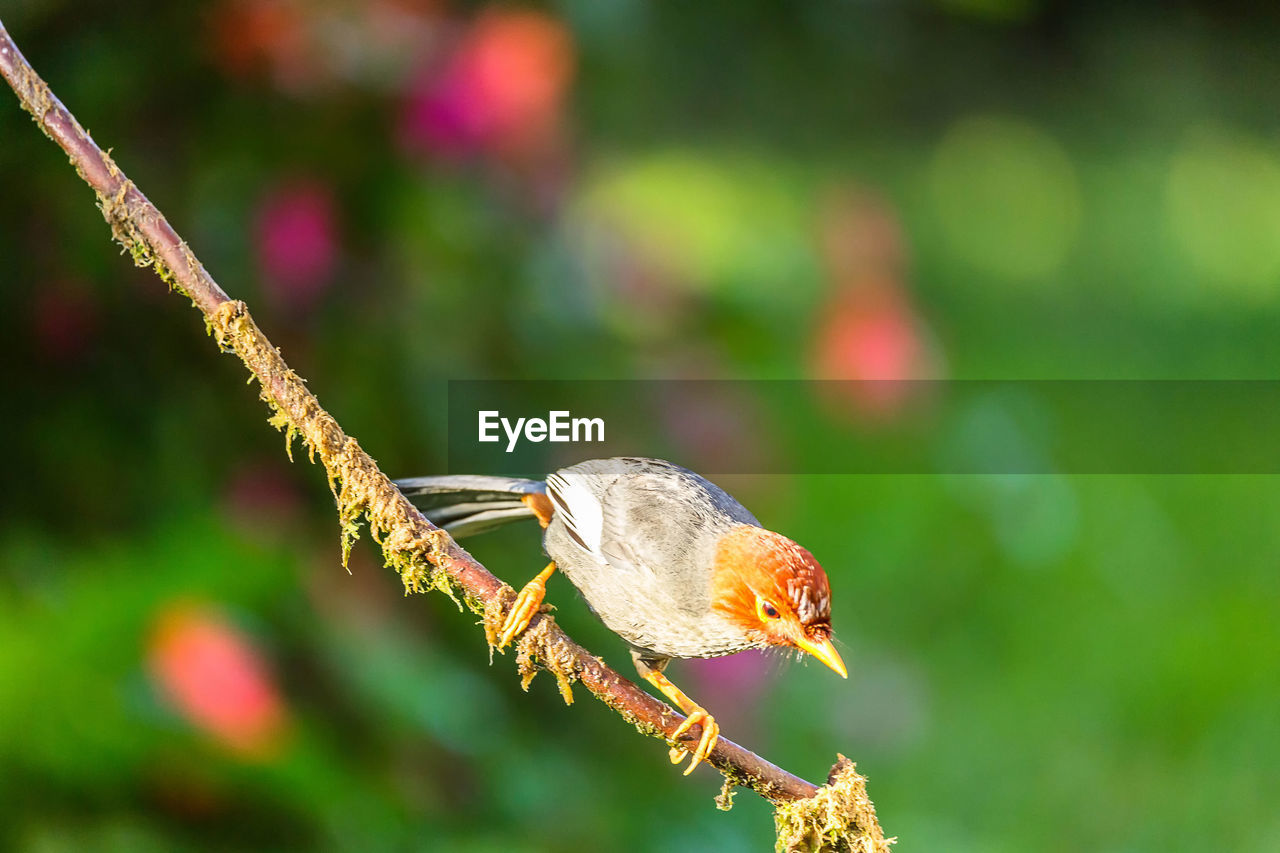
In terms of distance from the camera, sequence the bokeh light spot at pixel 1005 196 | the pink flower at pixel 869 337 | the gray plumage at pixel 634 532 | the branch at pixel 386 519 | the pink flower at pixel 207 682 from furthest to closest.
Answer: the bokeh light spot at pixel 1005 196, the pink flower at pixel 869 337, the pink flower at pixel 207 682, the gray plumage at pixel 634 532, the branch at pixel 386 519

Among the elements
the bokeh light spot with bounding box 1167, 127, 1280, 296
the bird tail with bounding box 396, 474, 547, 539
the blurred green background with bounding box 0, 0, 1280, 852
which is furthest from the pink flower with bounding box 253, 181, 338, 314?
the bokeh light spot with bounding box 1167, 127, 1280, 296

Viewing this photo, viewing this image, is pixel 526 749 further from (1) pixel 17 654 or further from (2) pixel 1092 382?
(2) pixel 1092 382

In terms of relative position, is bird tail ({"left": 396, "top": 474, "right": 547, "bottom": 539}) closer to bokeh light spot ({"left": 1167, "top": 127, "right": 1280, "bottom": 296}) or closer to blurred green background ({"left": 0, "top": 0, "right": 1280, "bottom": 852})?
blurred green background ({"left": 0, "top": 0, "right": 1280, "bottom": 852})

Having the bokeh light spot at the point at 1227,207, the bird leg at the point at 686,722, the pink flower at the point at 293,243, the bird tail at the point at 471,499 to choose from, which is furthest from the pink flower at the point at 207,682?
the bokeh light spot at the point at 1227,207

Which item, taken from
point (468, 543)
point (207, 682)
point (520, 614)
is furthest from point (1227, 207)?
point (520, 614)

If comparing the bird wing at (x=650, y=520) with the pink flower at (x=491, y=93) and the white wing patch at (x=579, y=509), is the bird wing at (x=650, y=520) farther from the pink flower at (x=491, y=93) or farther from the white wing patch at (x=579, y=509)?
the pink flower at (x=491, y=93)

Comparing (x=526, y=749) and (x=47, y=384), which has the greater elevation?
(x=47, y=384)

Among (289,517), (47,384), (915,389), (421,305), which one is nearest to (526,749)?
(289,517)
